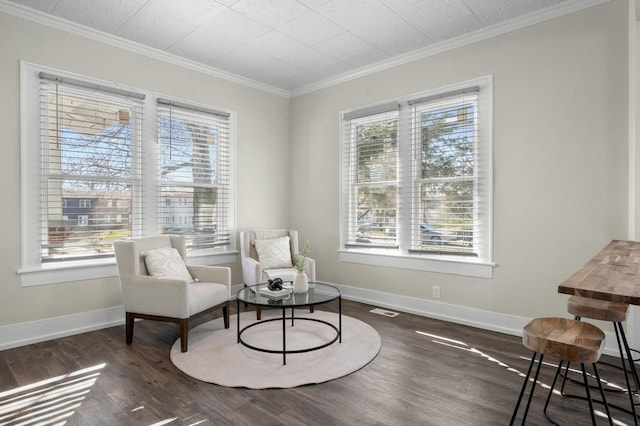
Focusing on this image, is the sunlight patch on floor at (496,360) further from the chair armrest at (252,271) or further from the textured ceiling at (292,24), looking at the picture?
the textured ceiling at (292,24)

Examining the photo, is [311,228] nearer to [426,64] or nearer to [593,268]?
[426,64]

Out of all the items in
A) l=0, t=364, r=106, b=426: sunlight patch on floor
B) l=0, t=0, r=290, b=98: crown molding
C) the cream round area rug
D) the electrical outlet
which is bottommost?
l=0, t=364, r=106, b=426: sunlight patch on floor

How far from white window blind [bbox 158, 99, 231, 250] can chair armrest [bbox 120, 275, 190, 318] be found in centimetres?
105

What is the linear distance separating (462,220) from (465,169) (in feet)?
1.71

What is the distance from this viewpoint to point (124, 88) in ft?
12.4

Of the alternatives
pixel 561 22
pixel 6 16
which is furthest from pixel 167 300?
pixel 561 22

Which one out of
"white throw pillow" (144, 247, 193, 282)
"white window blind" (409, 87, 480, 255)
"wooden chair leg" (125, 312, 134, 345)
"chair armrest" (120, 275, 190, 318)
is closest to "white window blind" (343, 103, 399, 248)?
"white window blind" (409, 87, 480, 255)

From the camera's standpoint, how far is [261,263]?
434cm

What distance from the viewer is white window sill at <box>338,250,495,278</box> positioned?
144 inches

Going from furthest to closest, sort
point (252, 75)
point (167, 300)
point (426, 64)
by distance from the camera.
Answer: point (252, 75)
point (426, 64)
point (167, 300)

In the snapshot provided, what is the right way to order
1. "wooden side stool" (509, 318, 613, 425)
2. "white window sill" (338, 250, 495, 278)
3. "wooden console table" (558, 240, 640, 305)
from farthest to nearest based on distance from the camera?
1. "white window sill" (338, 250, 495, 278)
2. "wooden side stool" (509, 318, 613, 425)
3. "wooden console table" (558, 240, 640, 305)

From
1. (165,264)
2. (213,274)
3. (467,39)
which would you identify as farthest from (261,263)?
(467,39)

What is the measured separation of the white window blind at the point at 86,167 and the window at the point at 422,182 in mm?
2518

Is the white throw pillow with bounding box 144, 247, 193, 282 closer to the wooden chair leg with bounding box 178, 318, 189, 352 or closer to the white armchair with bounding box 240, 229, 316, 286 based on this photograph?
the wooden chair leg with bounding box 178, 318, 189, 352
